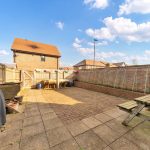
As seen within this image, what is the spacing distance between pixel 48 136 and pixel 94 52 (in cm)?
1811

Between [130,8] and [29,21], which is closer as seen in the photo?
[130,8]

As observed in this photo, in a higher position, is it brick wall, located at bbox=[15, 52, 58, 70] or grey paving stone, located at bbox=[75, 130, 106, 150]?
brick wall, located at bbox=[15, 52, 58, 70]

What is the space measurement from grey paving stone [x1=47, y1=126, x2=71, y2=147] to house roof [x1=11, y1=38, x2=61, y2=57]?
1474cm

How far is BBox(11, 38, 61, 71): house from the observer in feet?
48.0

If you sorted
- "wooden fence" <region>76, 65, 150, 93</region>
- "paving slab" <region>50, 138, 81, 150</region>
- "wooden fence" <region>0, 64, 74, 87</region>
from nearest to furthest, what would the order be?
"paving slab" <region>50, 138, 81, 150</region> → "wooden fence" <region>76, 65, 150, 93</region> → "wooden fence" <region>0, 64, 74, 87</region>

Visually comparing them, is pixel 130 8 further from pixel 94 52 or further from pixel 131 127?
pixel 94 52

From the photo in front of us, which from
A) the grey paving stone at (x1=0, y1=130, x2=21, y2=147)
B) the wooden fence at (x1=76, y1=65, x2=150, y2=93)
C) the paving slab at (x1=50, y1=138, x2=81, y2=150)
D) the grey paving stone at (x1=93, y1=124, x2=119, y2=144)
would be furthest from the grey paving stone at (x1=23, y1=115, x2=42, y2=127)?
the wooden fence at (x1=76, y1=65, x2=150, y2=93)

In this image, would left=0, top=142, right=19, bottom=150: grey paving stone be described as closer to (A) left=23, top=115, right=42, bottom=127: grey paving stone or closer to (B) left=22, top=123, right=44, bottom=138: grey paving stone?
(B) left=22, top=123, right=44, bottom=138: grey paving stone

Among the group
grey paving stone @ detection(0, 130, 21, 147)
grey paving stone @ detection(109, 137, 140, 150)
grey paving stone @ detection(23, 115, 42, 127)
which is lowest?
grey paving stone @ detection(23, 115, 42, 127)

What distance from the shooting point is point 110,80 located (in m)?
8.29

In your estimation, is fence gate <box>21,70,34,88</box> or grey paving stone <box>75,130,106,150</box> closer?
grey paving stone <box>75,130,106,150</box>

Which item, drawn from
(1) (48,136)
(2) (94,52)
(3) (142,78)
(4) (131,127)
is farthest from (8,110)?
(2) (94,52)

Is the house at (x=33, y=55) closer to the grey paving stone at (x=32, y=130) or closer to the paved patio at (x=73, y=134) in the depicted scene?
the paved patio at (x=73, y=134)

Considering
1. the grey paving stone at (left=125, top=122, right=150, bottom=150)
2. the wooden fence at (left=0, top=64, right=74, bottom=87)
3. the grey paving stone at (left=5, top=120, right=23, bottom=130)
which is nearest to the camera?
the grey paving stone at (left=125, top=122, right=150, bottom=150)
